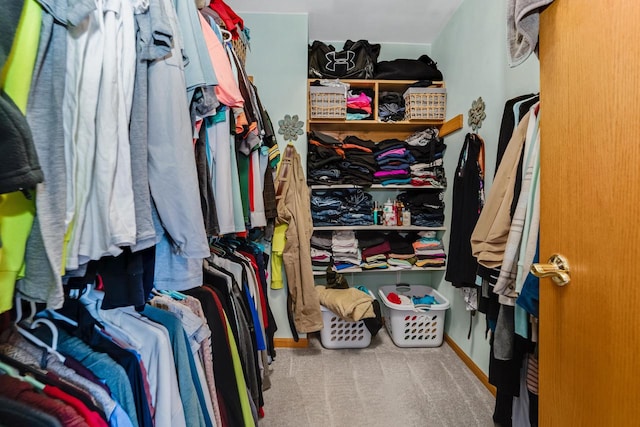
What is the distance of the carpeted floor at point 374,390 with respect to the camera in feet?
5.43

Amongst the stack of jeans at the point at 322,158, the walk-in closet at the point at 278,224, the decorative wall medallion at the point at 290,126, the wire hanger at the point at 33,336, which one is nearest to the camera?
the walk-in closet at the point at 278,224

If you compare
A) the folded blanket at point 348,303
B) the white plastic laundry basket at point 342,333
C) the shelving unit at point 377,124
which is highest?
the shelving unit at point 377,124

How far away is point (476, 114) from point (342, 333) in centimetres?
177

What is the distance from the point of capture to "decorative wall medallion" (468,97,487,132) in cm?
193

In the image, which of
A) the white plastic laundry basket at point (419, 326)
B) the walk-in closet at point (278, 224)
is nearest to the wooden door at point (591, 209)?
the walk-in closet at point (278, 224)

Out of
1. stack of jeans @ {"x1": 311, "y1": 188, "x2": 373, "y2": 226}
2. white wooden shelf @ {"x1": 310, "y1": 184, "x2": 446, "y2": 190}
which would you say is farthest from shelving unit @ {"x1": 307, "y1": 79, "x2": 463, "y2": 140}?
stack of jeans @ {"x1": 311, "y1": 188, "x2": 373, "y2": 226}

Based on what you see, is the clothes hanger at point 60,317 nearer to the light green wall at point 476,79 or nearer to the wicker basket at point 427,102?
the light green wall at point 476,79

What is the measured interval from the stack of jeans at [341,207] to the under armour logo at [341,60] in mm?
977

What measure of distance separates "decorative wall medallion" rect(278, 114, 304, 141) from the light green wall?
116 centimetres

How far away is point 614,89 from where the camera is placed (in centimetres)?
62

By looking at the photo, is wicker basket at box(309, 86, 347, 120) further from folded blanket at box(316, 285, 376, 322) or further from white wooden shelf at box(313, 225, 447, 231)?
folded blanket at box(316, 285, 376, 322)

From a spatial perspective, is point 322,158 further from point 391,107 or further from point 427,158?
point 427,158

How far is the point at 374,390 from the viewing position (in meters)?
1.89

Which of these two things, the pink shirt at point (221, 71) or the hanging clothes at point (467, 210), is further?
the hanging clothes at point (467, 210)
